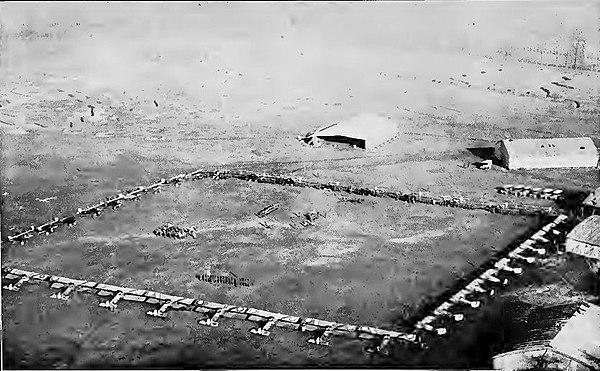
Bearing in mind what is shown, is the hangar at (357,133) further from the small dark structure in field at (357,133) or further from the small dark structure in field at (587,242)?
the small dark structure in field at (587,242)

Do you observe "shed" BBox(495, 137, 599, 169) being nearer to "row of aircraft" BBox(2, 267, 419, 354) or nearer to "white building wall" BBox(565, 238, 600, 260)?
"white building wall" BBox(565, 238, 600, 260)

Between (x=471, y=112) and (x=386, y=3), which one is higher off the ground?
(x=386, y=3)

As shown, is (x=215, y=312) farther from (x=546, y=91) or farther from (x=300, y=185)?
(x=546, y=91)

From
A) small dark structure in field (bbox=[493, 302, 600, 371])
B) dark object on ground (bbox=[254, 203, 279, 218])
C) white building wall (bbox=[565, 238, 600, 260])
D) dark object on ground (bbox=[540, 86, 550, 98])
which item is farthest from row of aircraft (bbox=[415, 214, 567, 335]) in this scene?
dark object on ground (bbox=[540, 86, 550, 98])

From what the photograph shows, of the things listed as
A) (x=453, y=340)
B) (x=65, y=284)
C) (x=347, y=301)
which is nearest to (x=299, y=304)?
(x=347, y=301)

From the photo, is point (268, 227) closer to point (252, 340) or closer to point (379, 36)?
point (252, 340)

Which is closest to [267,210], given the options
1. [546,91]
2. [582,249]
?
[582,249]
